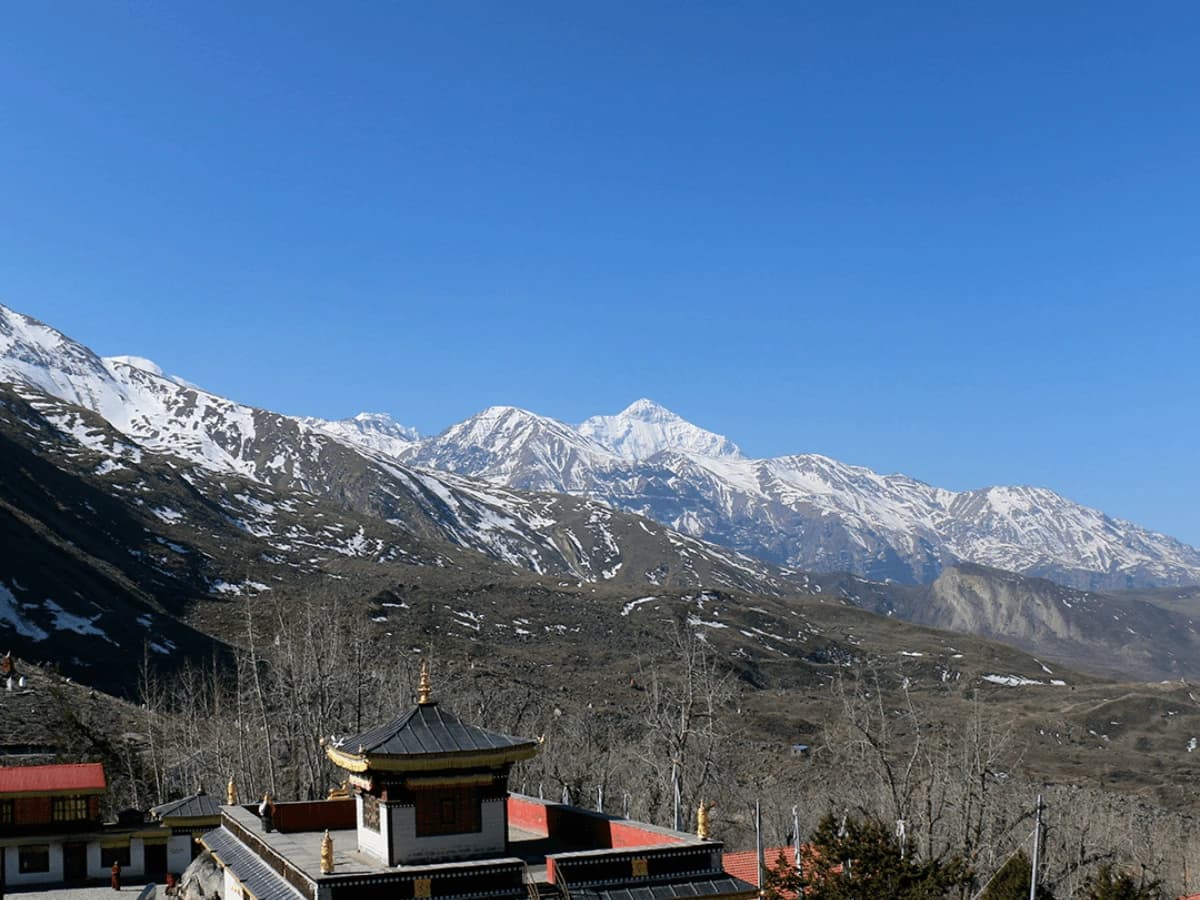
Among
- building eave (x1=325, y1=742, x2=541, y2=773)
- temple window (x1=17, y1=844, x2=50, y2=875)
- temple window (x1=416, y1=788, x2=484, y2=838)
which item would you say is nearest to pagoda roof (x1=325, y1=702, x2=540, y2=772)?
building eave (x1=325, y1=742, x2=541, y2=773)

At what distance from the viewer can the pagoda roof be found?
78.0 ft

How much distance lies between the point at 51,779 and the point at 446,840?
30.7 meters

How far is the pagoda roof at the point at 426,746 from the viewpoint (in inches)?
936

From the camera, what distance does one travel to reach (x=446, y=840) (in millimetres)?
24172

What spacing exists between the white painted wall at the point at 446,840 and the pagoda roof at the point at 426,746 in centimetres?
104

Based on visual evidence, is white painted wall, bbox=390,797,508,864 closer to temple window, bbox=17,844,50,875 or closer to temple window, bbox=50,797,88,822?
temple window, bbox=50,797,88,822

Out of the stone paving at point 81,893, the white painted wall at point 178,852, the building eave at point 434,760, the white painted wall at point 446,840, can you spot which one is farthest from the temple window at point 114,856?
the white painted wall at point 446,840

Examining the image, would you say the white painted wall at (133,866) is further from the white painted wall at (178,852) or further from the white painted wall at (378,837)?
the white painted wall at (378,837)

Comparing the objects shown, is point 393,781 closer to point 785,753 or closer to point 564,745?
point 564,745

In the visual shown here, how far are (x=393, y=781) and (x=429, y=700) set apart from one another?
2.38 meters

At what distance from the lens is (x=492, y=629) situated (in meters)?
180

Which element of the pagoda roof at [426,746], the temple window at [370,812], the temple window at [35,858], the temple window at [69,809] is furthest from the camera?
the temple window at [69,809]

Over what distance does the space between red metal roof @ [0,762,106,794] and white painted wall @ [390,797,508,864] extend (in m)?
28.9

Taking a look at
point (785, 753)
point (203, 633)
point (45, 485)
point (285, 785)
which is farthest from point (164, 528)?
point (285, 785)
